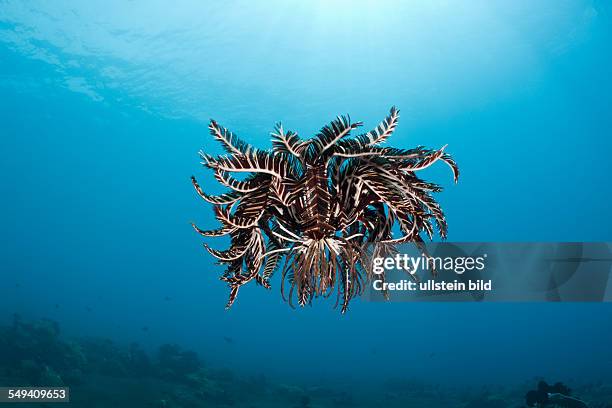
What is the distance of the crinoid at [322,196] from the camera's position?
210 inches

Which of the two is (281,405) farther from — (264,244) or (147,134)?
(147,134)

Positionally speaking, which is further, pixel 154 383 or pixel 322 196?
pixel 154 383

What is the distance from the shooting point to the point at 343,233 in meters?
5.85

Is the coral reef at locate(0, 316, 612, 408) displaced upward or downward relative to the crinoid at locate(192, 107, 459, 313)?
downward

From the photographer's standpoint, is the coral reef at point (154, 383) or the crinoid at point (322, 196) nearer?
the crinoid at point (322, 196)

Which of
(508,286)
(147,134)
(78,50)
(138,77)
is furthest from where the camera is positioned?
(147,134)

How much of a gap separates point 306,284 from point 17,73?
68.9 meters

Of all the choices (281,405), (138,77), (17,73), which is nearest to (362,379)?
(281,405)

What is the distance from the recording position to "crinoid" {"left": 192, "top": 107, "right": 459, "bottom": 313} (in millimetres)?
5340

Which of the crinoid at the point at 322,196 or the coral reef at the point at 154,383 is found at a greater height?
the crinoid at the point at 322,196

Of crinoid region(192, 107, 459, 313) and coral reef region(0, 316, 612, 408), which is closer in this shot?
crinoid region(192, 107, 459, 313)

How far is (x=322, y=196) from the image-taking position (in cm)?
529

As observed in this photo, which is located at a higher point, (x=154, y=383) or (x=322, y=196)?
(x=322, y=196)

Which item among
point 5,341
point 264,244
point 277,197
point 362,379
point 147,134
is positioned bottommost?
point 362,379
